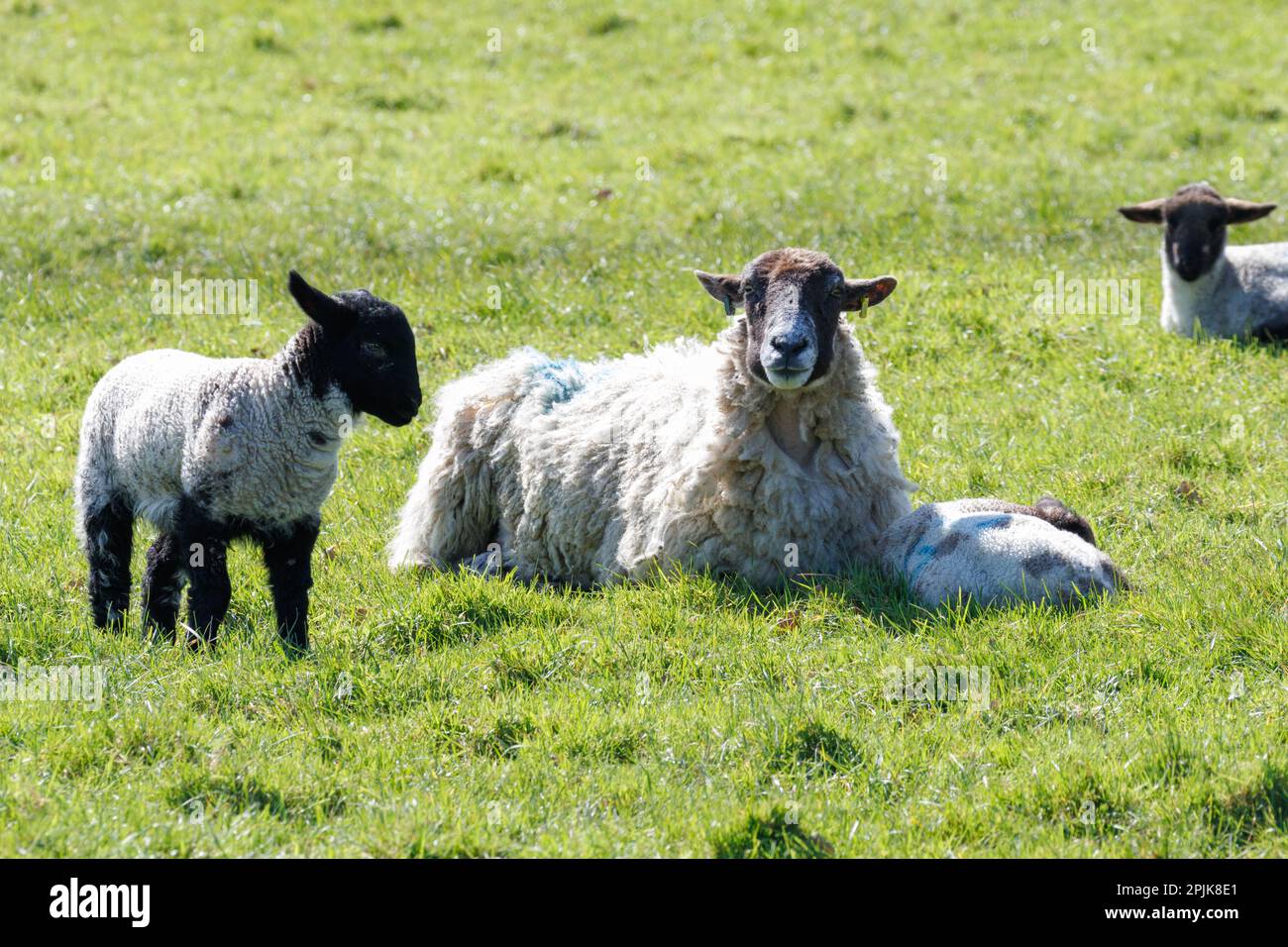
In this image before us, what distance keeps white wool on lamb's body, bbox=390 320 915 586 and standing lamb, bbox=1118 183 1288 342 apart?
510 cm

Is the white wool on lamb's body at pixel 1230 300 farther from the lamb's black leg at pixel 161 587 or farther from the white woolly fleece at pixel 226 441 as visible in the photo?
the lamb's black leg at pixel 161 587

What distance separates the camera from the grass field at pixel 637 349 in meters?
5.23

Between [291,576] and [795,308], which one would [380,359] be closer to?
[291,576]

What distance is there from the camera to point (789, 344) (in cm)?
710

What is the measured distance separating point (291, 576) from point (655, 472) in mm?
2177

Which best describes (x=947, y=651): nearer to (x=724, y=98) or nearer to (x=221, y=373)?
(x=221, y=373)

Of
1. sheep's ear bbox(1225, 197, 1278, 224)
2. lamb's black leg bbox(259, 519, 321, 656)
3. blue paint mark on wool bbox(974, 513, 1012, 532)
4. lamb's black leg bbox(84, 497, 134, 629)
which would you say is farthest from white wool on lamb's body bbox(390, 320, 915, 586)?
sheep's ear bbox(1225, 197, 1278, 224)

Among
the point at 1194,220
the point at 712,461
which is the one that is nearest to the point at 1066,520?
the point at 712,461

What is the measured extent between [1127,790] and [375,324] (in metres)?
3.32

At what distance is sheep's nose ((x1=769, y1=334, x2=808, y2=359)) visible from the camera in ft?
23.3

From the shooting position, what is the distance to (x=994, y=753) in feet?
18.0

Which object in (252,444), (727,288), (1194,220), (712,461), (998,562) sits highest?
(1194,220)

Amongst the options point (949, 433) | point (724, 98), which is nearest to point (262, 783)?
point (949, 433)

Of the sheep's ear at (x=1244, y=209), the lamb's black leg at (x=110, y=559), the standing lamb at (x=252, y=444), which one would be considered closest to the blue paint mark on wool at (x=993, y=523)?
the standing lamb at (x=252, y=444)
